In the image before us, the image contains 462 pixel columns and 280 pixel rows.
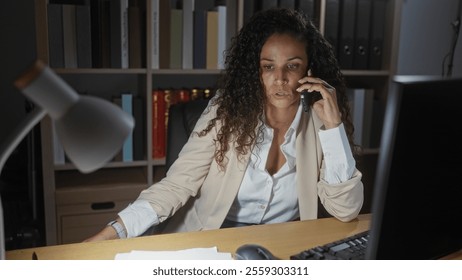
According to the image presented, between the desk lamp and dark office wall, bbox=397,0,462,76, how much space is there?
2.00 m

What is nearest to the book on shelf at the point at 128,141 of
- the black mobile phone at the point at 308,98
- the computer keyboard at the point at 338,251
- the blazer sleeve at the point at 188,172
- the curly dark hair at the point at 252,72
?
the curly dark hair at the point at 252,72

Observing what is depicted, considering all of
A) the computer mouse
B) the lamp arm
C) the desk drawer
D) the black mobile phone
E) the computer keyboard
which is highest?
the lamp arm

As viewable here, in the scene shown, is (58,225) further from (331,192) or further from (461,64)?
(461,64)

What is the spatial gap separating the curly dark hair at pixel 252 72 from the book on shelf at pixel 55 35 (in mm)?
655

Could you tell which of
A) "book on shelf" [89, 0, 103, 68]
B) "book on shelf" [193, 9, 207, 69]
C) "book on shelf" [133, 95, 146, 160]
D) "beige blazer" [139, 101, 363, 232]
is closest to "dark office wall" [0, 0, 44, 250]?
"book on shelf" [89, 0, 103, 68]

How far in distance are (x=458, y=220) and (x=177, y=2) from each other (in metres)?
1.48

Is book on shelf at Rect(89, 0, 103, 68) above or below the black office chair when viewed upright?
above

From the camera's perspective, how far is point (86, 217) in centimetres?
184

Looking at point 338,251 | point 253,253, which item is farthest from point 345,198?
point 253,253

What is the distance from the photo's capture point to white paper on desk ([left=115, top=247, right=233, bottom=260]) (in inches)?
34.2

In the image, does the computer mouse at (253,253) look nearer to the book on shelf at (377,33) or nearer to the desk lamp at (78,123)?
the desk lamp at (78,123)

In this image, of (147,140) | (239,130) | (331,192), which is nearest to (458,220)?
(331,192)

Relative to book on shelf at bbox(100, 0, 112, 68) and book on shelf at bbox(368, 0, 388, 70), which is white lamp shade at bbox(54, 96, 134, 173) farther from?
book on shelf at bbox(368, 0, 388, 70)

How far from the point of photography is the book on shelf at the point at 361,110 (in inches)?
83.4
